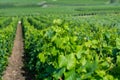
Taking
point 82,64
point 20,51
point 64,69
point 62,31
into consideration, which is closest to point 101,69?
point 82,64

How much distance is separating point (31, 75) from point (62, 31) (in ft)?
25.0

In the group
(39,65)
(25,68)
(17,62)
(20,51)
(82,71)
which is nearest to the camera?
(82,71)

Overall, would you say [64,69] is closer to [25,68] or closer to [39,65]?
[39,65]

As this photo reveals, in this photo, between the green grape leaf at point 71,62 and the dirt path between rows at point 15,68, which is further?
the dirt path between rows at point 15,68

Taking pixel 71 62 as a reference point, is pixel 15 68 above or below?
below

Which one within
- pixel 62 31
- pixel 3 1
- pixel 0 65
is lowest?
pixel 3 1

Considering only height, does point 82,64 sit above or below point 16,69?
above

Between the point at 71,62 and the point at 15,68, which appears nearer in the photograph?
the point at 71,62

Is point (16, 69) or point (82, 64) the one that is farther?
point (16, 69)

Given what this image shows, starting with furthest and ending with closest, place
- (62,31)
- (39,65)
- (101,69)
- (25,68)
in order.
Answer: (25,68)
(39,65)
(62,31)
(101,69)

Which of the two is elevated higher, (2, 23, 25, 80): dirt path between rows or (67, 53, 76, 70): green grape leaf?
(67, 53, 76, 70): green grape leaf

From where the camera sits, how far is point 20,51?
2139cm

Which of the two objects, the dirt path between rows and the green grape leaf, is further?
the dirt path between rows

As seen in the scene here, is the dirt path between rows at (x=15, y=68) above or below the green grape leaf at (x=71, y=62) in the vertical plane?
below
